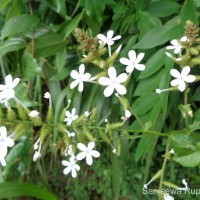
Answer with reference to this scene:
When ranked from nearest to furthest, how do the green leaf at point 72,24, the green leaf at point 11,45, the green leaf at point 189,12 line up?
the green leaf at point 189,12 < the green leaf at point 72,24 < the green leaf at point 11,45

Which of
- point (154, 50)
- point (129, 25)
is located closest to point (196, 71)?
point (154, 50)

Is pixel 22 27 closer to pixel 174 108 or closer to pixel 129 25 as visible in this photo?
pixel 129 25

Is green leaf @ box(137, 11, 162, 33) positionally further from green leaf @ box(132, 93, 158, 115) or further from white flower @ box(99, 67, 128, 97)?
white flower @ box(99, 67, 128, 97)

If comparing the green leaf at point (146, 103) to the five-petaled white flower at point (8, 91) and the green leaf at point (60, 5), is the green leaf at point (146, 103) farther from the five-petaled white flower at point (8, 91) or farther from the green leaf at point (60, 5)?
the five-petaled white flower at point (8, 91)

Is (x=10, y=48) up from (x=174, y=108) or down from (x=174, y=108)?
up

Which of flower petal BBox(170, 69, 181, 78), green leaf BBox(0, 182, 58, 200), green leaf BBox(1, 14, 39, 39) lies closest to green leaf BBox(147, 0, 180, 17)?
green leaf BBox(1, 14, 39, 39)

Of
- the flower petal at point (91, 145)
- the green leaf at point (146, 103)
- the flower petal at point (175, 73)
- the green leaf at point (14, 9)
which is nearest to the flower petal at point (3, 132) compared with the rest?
the flower petal at point (91, 145)

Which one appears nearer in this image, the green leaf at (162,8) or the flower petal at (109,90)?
the flower petal at (109,90)
